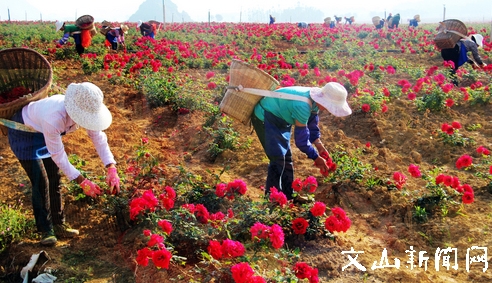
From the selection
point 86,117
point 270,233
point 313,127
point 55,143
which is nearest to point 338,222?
point 270,233

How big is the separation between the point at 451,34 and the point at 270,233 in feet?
22.3

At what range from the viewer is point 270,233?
288cm

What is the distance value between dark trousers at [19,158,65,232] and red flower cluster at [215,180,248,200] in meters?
1.29

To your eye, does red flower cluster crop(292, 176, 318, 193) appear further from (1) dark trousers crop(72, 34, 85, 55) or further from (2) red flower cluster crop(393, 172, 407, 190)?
(1) dark trousers crop(72, 34, 85, 55)

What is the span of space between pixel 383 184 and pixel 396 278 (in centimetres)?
145

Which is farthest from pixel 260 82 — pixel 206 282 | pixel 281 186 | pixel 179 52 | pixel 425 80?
pixel 179 52

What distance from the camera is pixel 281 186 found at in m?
3.96

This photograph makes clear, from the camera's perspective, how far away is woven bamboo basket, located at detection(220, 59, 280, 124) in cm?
390

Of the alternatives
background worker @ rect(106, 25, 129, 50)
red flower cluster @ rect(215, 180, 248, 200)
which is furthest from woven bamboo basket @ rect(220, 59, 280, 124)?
background worker @ rect(106, 25, 129, 50)

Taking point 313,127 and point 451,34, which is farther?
point 451,34

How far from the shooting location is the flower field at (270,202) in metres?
3.09

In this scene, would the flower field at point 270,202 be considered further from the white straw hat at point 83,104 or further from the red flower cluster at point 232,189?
the white straw hat at point 83,104

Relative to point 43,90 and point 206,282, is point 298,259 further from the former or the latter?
point 43,90

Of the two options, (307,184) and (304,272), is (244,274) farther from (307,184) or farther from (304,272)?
(307,184)
